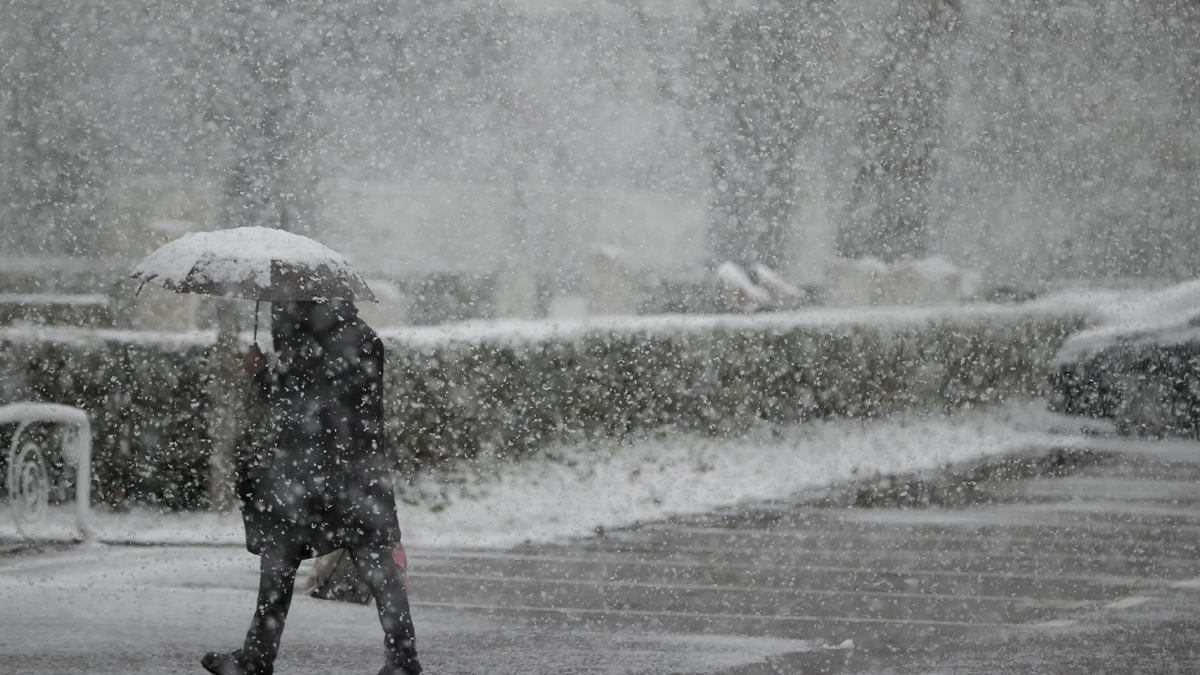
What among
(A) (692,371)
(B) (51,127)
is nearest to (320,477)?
(A) (692,371)

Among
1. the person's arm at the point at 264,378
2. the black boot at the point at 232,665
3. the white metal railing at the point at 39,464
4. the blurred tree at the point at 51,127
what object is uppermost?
the blurred tree at the point at 51,127

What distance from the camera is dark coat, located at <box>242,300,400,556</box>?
419cm

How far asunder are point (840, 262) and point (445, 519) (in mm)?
11242

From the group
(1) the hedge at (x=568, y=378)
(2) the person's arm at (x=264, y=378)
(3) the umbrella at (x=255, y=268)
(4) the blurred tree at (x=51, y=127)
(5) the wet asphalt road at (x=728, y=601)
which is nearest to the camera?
(2) the person's arm at (x=264, y=378)

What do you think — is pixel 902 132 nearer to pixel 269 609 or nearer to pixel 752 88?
pixel 752 88

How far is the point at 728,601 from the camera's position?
5.92 m

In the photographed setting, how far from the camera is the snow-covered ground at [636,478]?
25.0 feet


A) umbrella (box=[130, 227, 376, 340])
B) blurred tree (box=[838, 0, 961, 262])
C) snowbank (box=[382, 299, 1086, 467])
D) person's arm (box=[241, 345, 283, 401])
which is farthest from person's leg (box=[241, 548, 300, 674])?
blurred tree (box=[838, 0, 961, 262])

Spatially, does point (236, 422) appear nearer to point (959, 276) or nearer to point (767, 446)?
point (767, 446)

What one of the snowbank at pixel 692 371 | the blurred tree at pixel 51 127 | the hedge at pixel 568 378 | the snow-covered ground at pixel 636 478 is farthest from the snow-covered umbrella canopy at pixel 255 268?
the blurred tree at pixel 51 127

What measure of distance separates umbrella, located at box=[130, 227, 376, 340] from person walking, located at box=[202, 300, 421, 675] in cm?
7

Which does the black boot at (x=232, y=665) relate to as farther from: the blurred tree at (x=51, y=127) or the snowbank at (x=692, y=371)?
the blurred tree at (x=51, y=127)

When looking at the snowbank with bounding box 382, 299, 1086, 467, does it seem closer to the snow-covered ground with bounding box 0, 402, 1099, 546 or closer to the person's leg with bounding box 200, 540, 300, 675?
the snow-covered ground with bounding box 0, 402, 1099, 546

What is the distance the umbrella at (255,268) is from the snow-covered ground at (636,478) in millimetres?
2783
